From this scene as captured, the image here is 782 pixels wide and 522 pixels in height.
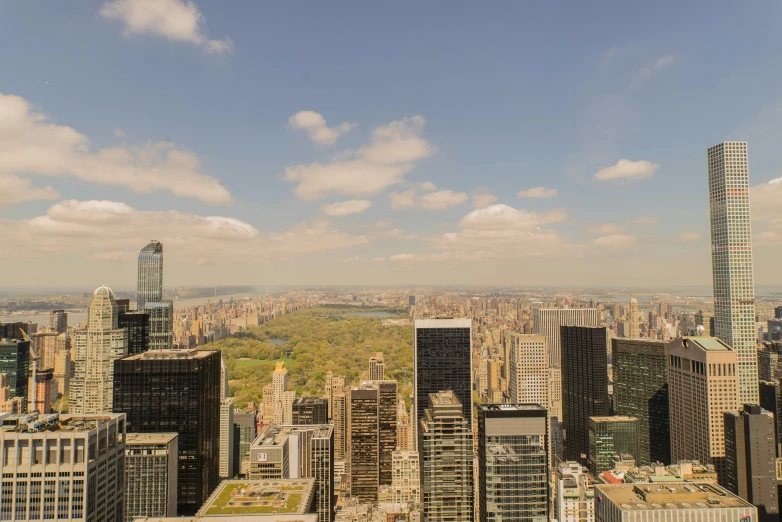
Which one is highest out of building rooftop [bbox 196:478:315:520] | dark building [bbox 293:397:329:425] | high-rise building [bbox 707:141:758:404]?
high-rise building [bbox 707:141:758:404]

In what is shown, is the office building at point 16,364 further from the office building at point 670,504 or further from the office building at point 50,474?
the office building at point 670,504

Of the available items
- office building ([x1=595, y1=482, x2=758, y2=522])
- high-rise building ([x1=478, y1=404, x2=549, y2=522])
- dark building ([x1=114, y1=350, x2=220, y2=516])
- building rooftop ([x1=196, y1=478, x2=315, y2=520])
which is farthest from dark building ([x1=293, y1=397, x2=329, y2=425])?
office building ([x1=595, y1=482, x2=758, y2=522])

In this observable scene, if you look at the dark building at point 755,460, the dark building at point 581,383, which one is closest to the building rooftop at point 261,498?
the dark building at point 755,460

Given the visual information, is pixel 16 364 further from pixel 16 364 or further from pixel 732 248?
pixel 732 248

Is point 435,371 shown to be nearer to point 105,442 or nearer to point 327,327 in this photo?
point 327,327

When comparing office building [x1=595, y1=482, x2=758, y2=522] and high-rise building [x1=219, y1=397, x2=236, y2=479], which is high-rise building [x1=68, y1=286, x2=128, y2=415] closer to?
high-rise building [x1=219, y1=397, x2=236, y2=479]
